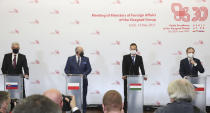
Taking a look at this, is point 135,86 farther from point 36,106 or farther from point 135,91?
point 36,106

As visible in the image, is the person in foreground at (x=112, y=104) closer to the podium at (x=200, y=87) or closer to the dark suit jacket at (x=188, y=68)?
the podium at (x=200, y=87)

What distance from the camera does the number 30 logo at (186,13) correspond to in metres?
7.19

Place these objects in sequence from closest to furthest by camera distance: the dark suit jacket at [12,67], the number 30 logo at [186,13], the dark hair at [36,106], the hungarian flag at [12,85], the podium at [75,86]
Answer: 1. the dark hair at [36,106]
2. the podium at [75,86]
3. the hungarian flag at [12,85]
4. the dark suit jacket at [12,67]
5. the number 30 logo at [186,13]

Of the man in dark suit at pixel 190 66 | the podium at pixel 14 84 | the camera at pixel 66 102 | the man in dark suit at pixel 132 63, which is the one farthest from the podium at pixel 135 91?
the camera at pixel 66 102

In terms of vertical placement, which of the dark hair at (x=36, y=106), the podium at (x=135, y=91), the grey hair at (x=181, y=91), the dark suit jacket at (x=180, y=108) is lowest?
the podium at (x=135, y=91)

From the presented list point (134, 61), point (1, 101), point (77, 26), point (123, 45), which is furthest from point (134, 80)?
point (1, 101)

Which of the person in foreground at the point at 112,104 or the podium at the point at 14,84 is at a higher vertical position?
the person in foreground at the point at 112,104

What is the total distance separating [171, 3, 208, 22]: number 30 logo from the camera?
23.6 ft

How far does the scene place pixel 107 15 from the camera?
7230mm

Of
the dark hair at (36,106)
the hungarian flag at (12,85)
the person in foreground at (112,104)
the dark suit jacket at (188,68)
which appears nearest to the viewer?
the dark hair at (36,106)

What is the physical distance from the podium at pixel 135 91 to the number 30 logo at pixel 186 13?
8.89ft

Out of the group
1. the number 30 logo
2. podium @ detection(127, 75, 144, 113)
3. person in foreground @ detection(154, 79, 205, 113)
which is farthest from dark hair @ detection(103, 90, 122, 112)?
the number 30 logo

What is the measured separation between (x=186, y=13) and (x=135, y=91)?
299cm

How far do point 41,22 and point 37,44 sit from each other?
1.84 feet
